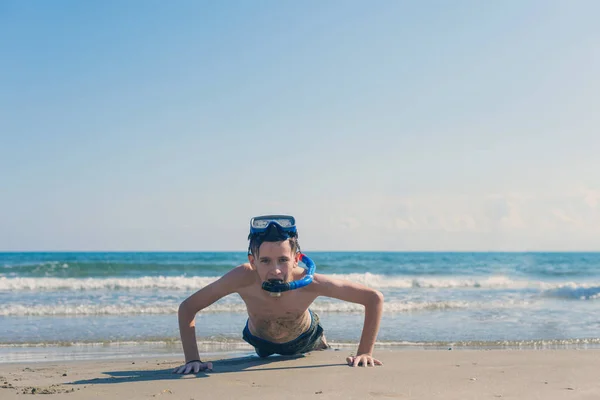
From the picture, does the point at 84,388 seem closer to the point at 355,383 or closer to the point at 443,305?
the point at 355,383

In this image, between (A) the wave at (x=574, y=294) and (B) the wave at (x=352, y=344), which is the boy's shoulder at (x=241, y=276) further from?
(A) the wave at (x=574, y=294)

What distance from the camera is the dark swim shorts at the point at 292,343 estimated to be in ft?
19.6

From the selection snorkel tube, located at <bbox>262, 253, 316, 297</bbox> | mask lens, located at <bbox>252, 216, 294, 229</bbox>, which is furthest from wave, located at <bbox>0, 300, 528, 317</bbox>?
mask lens, located at <bbox>252, 216, 294, 229</bbox>

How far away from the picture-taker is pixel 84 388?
4691 millimetres

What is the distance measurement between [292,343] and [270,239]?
5.23 ft

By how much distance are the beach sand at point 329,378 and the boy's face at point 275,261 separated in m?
0.85

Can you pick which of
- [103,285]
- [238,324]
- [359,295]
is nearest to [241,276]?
[359,295]

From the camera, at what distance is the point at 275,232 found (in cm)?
493

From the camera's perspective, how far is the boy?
16.5 ft

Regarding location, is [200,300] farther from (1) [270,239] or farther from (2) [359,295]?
(2) [359,295]

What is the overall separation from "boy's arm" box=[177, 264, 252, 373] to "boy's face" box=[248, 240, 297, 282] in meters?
0.25

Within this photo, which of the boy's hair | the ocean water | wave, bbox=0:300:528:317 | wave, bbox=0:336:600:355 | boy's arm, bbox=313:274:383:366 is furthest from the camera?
wave, bbox=0:300:528:317

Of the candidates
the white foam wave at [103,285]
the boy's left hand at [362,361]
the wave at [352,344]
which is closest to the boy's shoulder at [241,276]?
the boy's left hand at [362,361]

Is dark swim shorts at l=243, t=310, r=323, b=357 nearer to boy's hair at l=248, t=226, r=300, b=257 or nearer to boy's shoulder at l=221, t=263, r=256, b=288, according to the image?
boy's shoulder at l=221, t=263, r=256, b=288
